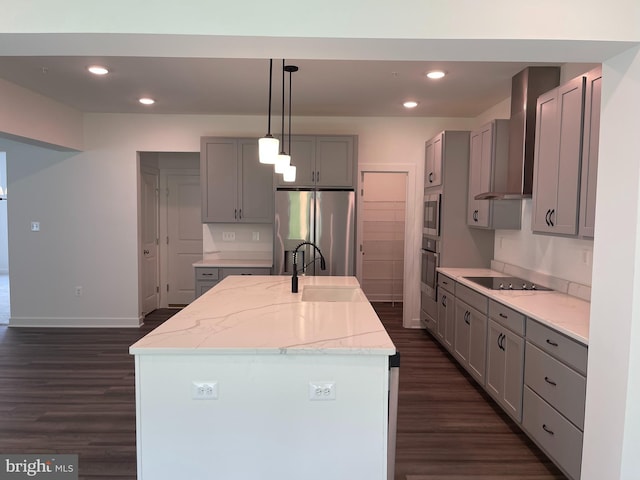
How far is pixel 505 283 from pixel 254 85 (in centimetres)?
284

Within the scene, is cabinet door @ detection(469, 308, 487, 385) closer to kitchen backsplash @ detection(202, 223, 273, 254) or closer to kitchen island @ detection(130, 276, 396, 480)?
kitchen island @ detection(130, 276, 396, 480)

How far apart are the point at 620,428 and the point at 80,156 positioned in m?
5.76

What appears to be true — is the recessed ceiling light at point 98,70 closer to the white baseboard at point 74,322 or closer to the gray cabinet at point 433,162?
the white baseboard at point 74,322

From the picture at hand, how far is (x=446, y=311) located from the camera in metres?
4.39

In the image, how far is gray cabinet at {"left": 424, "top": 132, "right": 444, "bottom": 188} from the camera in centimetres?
472

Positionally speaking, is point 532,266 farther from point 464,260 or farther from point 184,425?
point 184,425

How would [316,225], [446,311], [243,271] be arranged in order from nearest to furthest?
1. [446,311]
2. [316,225]
3. [243,271]

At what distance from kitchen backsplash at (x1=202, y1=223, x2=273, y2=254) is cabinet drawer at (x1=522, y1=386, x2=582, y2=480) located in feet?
11.7

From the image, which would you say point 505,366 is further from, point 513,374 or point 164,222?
point 164,222

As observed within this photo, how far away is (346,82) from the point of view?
12.8 ft

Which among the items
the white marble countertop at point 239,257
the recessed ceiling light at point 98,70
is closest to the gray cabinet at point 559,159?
the white marble countertop at point 239,257

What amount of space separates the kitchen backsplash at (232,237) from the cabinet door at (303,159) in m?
0.96

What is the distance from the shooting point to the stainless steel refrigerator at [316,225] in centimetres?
477

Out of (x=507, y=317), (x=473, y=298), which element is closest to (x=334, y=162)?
(x=473, y=298)
